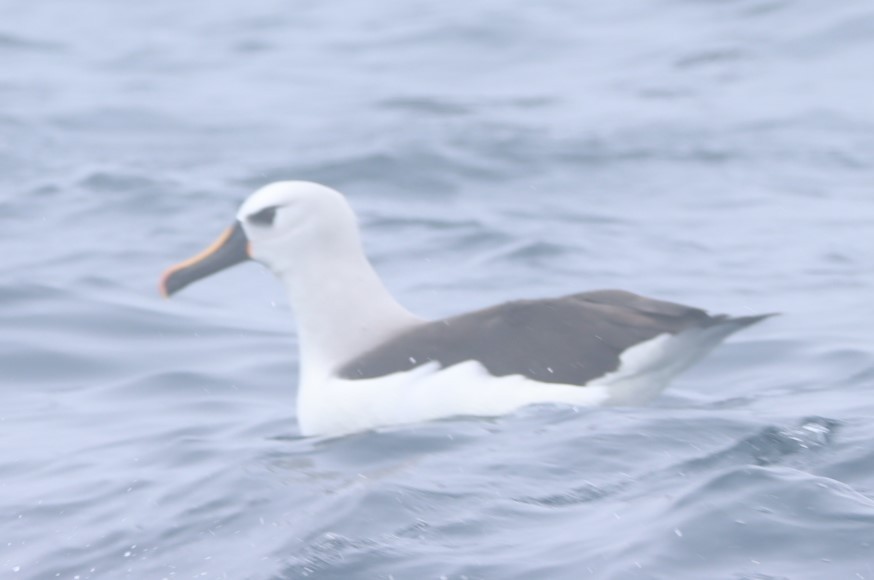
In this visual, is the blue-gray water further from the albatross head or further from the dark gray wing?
the albatross head

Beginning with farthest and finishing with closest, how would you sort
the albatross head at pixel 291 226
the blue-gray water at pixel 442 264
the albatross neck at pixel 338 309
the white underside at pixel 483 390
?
the albatross head at pixel 291 226, the albatross neck at pixel 338 309, the white underside at pixel 483 390, the blue-gray water at pixel 442 264

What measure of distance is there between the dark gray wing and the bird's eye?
0.98 metres

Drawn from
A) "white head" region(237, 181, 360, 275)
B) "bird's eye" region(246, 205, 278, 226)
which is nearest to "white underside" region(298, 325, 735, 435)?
"white head" region(237, 181, 360, 275)

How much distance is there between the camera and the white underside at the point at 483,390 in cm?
722

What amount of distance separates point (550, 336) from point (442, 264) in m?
4.98

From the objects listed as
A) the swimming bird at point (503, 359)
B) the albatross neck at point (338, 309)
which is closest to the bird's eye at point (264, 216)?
the albatross neck at point (338, 309)

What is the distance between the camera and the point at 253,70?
67.5 feet

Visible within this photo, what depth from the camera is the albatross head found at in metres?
8.02

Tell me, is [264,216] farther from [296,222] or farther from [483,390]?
[483,390]

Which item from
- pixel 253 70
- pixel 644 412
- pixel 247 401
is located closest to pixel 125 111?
pixel 253 70

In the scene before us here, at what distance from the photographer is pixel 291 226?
803 cm


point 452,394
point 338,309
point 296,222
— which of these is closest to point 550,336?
point 452,394

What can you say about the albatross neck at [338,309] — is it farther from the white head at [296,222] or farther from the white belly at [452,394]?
the white belly at [452,394]

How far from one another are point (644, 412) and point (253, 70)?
46.3 ft
